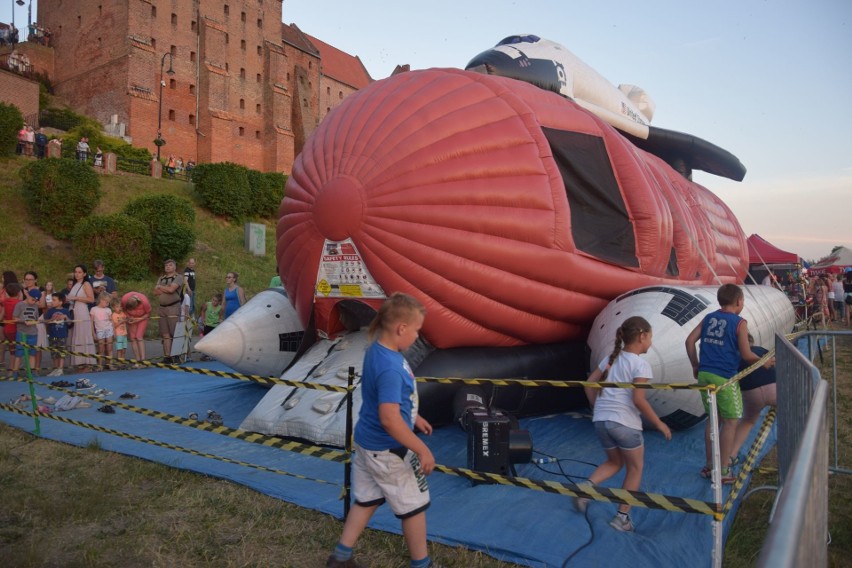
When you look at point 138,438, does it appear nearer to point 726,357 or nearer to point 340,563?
point 340,563

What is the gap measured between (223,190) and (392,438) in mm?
25613

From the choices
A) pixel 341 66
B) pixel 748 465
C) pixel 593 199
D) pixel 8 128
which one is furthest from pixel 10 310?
pixel 341 66

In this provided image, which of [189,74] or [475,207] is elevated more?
[189,74]

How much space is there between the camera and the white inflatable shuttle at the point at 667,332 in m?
4.80

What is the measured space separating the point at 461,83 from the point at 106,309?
6.76 m

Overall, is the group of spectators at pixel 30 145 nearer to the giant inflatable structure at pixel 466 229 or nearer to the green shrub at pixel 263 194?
the green shrub at pixel 263 194

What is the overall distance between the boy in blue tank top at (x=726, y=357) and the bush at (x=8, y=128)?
25095 mm

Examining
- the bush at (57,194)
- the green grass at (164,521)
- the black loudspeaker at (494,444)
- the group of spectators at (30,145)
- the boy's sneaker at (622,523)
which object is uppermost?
the group of spectators at (30,145)

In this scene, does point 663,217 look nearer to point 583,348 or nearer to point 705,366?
point 583,348

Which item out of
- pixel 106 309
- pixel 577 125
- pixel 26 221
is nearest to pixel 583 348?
pixel 577 125

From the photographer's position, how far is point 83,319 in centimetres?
888

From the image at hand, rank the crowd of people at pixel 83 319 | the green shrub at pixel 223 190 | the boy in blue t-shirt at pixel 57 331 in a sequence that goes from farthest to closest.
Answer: the green shrub at pixel 223 190 → the boy in blue t-shirt at pixel 57 331 → the crowd of people at pixel 83 319

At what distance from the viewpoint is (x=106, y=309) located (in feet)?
29.9

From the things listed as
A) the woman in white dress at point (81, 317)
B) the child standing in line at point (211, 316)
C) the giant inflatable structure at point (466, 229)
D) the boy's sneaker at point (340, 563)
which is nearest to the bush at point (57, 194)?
the woman in white dress at point (81, 317)
